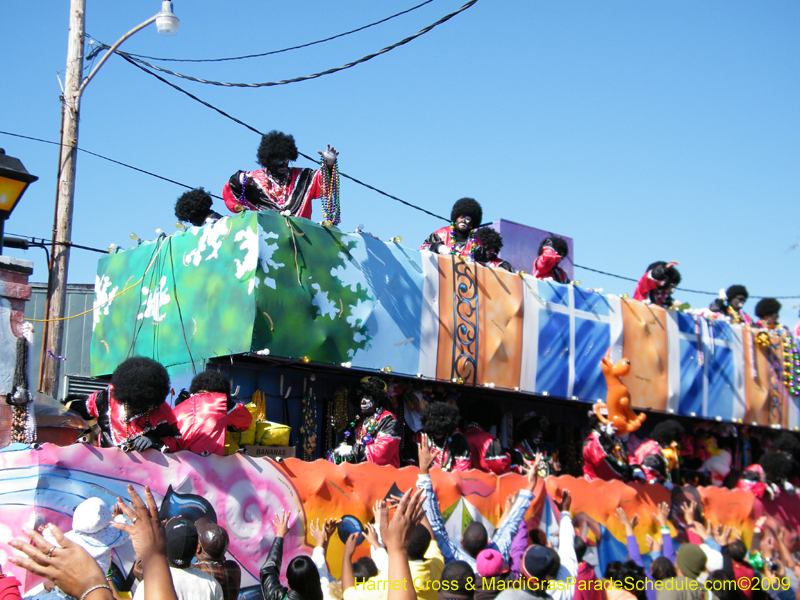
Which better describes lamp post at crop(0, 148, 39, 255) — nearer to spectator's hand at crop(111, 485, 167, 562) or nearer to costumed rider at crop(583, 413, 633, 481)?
spectator's hand at crop(111, 485, 167, 562)

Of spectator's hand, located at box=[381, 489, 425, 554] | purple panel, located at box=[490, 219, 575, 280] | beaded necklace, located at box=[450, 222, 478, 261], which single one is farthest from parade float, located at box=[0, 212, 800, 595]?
spectator's hand, located at box=[381, 489, 425, 554]

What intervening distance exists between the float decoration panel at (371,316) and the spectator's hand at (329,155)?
0.69 metres

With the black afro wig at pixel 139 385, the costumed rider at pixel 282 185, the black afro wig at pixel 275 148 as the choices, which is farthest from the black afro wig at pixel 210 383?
the black afro wig at pixel 275 148

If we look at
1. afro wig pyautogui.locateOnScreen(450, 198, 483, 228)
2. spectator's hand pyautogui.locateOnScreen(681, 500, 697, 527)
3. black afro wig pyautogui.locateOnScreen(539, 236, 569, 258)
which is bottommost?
spectator's hand pyautogui.locateOnScreen(681, 500, 697, 527)

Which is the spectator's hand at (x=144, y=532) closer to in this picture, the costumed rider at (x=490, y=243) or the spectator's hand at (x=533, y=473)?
the spectator's hand at (x=533, y=473)

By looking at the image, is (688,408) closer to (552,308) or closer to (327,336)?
(552,308)

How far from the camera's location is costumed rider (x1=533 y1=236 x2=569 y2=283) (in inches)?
389

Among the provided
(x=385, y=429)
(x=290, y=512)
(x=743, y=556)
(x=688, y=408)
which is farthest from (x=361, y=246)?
(x=688, y=408)

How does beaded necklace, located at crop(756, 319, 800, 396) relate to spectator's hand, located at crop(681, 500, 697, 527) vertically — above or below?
above

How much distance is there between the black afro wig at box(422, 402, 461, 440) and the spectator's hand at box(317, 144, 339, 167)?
8.36 feet

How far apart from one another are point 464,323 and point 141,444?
3.90m

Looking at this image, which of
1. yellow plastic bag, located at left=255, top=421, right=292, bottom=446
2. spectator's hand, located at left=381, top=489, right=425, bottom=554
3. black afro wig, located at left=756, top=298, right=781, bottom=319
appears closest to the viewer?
spectator's hand, located at left=381, top=489, right=425, bottom=554

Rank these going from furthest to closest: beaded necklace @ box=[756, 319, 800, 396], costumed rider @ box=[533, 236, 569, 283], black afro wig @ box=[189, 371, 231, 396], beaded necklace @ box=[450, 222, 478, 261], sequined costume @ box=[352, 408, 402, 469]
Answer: beaded necklace @ box=[756, 319, 800, 396], costumed rider @ box=[533, 236, 569, 283], beaded necklace @ box=[450, 222, 478, 261], sequined costume @ box=[352, 408, 402, 469], black afro wig @ box=[189, 371, 231, 396]

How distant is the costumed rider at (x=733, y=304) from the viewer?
12.3 m
